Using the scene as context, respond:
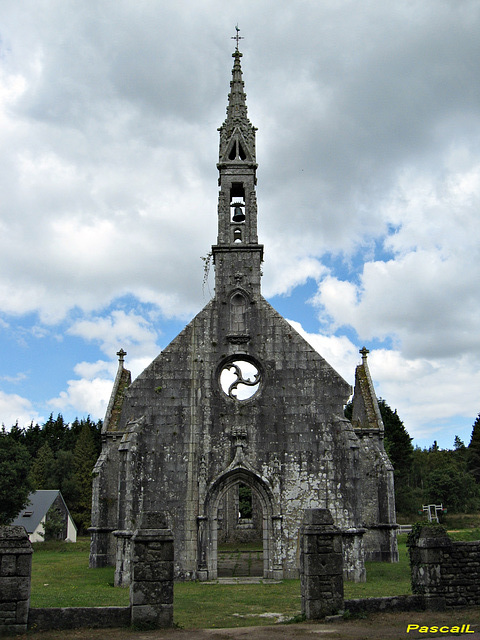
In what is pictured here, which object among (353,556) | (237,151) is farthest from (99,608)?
(237,151)

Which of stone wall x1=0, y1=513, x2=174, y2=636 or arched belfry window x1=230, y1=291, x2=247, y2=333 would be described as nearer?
stone wall x1=0, y1=513, x2=174, y2=636

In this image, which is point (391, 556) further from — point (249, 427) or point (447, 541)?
point (447, 541)

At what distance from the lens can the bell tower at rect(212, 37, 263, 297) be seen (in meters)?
18.6

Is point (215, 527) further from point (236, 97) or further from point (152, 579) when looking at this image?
point (236, 97)

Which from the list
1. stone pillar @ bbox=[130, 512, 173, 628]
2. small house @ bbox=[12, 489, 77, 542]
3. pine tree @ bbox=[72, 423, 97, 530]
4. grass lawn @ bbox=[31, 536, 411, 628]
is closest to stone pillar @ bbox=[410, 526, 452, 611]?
grass lawn @ bbox=[31, 536, 411, 628]

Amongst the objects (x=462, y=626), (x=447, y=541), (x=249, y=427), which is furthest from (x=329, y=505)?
(x=462, y=626)

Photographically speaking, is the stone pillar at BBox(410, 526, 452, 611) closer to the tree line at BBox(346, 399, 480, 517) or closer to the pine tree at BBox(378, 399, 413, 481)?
the tree line at BBox(346, 399, 480, 517)

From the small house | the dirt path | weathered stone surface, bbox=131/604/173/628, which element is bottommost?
the small house

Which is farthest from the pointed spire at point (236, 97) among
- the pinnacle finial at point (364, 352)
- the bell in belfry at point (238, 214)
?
the pinnacle finial at point (364, 352)

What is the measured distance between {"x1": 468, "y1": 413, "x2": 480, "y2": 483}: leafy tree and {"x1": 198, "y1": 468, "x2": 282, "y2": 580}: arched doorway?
57.2m

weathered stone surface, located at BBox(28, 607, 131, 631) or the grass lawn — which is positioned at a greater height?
weathered stone surface, located at BBox(28, 607, 131, 631)

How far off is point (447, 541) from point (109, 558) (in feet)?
48.8

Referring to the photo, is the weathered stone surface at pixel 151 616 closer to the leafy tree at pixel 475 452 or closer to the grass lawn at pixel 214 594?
the grass lawn at pixel 214 594

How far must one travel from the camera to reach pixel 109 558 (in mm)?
20562
